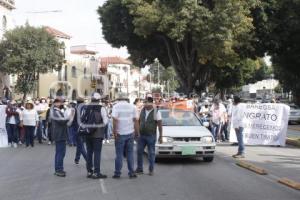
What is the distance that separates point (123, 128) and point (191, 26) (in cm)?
2469

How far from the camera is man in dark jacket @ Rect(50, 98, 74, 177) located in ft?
40.5

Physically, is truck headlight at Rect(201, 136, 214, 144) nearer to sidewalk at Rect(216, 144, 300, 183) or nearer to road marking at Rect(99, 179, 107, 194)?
sidewalk at Rect(216, 144, 300, 183)

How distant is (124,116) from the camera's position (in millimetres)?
11914

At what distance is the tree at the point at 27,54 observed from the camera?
51062 mm

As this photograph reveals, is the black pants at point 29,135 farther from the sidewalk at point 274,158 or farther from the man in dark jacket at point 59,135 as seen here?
the man in dark jacket at point 59,135

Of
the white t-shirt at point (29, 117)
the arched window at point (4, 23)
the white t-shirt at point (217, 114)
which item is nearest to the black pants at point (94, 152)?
the white t-shirt at point (29, 117)

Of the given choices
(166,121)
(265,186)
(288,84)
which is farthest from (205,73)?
(265,186)

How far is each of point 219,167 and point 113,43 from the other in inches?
1178

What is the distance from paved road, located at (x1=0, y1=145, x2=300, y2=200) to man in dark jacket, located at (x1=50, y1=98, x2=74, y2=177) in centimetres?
30

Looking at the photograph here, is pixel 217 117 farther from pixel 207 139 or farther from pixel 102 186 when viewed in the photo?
pixel 102 186

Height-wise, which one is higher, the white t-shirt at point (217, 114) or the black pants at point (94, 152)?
the white t-shirt at point (217, 114)

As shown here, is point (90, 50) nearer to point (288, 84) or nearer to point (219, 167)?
point (288, 84)

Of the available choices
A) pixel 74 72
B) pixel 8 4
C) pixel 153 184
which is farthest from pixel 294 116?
pixel 74 72

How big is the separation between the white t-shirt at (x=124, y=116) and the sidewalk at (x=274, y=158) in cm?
319
